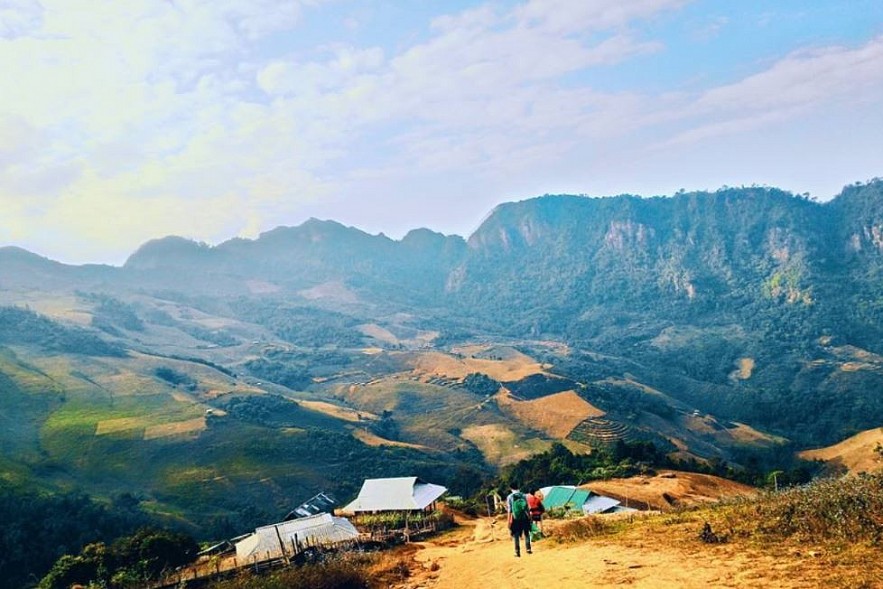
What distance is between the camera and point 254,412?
4094 inches

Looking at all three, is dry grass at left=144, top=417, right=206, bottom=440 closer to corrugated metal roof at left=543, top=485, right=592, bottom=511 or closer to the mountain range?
the mountain range

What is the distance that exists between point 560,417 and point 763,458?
3320 centimetres

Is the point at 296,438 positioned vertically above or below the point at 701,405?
above

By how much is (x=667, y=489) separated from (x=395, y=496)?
66.1 ft

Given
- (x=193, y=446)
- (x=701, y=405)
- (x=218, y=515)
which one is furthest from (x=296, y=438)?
(x=701, y=405)

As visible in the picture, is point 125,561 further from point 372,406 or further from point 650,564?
point 372,406

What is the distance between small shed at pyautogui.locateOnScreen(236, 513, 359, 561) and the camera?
29125 millimetres

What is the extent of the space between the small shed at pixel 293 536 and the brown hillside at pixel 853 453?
6899cm

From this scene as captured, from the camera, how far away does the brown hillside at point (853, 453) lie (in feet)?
257

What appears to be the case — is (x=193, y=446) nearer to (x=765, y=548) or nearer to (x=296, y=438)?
(x=296, y=438)

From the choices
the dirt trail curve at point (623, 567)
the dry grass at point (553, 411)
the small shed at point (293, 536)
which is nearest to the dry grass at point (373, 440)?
the dry grass at point (553, 411)

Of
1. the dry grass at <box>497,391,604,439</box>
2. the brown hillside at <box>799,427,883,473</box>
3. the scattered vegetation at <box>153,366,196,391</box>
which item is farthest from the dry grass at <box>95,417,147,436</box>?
the brown hillside at <box>799,427,883,473</box>

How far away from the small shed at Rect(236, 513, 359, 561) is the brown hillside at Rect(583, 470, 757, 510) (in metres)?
19.7

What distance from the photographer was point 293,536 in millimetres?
29172
